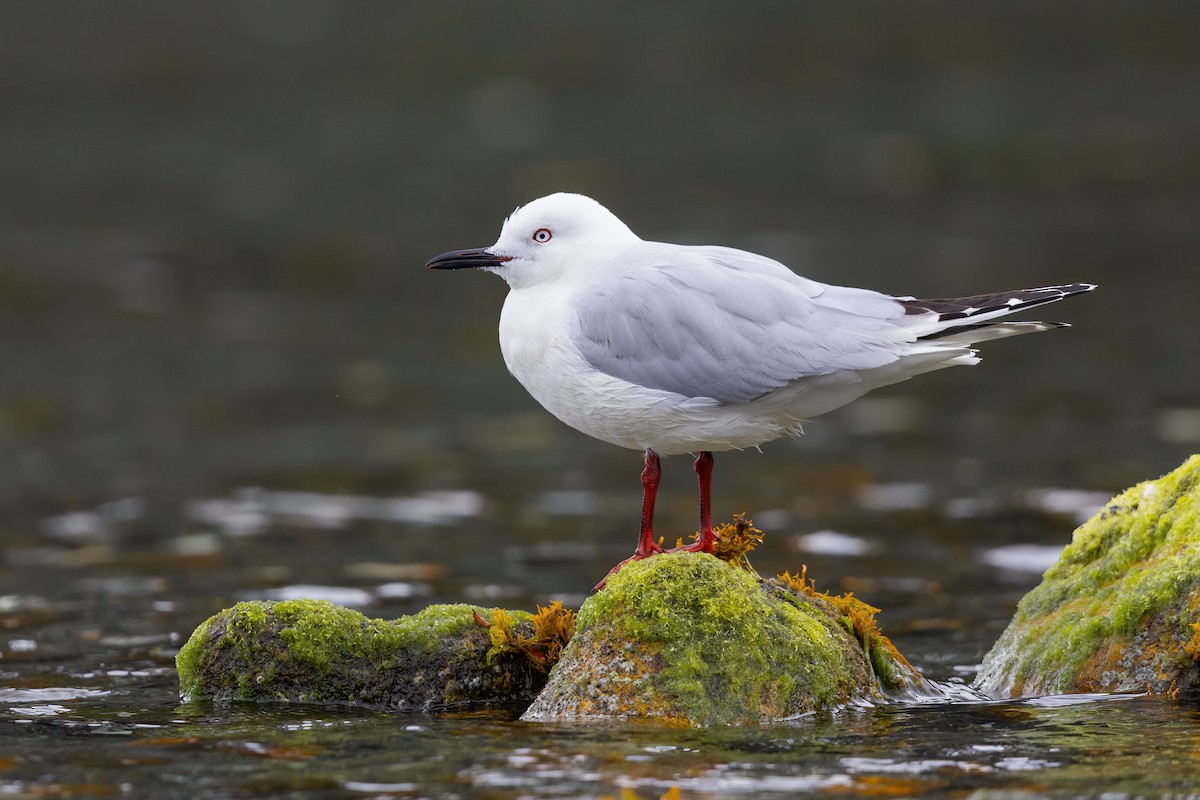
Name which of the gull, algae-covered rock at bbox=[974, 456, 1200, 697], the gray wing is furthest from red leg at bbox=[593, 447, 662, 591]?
algae-covered rock at bbox=[974, 456, 1200, 697]

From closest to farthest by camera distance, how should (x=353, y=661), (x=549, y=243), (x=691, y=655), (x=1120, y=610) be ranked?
(x=691, y=655)
(x=1120, y=610)
(x=353, y=661)
(x=549, y=243)

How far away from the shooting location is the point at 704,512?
680 centimetres

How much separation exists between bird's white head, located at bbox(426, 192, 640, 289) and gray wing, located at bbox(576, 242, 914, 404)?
0.25 m

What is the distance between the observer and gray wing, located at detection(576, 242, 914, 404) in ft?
22.0

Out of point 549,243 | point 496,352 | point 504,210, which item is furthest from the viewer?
point 504,210

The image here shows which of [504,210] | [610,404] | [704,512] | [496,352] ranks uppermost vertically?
[504,210]

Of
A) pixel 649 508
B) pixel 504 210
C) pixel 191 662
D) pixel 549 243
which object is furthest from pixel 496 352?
pixel 191 662

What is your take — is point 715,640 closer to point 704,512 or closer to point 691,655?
point 691,655

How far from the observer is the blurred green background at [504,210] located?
13.7 metres

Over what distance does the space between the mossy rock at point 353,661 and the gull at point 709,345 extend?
1.96 feet

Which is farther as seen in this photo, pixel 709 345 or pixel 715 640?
pixel 709 345

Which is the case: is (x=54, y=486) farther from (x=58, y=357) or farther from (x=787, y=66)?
(x=787, y=66)

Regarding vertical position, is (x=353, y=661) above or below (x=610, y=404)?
below

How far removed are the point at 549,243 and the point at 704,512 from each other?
4.49 ft
